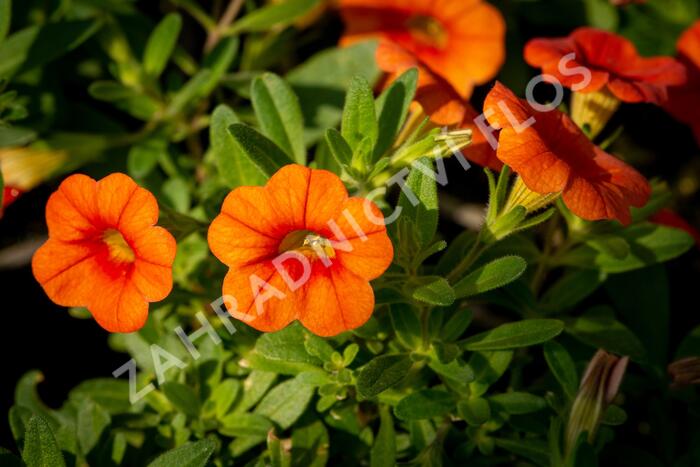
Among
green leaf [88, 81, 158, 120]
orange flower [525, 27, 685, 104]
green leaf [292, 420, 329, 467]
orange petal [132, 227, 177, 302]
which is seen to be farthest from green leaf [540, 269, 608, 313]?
green leaf [88, 81, 158, 120]

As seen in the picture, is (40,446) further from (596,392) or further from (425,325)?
(596,392)

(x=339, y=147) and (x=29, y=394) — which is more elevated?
(x=339, y=147)

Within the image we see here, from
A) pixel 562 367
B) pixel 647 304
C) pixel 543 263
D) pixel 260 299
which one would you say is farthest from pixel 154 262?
pixel 647 304

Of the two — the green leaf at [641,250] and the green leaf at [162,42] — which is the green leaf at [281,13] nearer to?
the green leaf at [162,42]

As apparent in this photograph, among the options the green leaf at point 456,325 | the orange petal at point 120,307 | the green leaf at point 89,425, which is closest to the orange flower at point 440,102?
the green leaf at point 456,325

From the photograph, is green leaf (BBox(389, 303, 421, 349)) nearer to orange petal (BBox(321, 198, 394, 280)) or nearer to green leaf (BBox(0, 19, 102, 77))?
orange petal (BBox(321, 198, 394, 280))

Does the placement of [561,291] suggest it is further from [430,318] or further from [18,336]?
[18,336]
